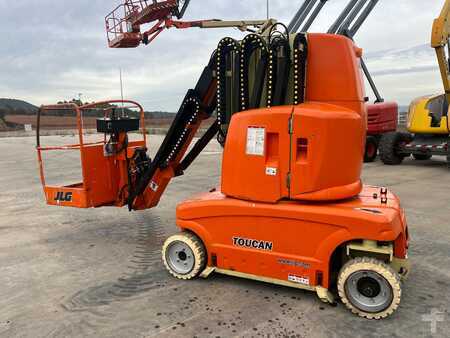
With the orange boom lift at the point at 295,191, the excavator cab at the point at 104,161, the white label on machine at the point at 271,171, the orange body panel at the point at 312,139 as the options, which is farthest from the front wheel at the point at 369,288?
the excavator cab at the point at 104,161

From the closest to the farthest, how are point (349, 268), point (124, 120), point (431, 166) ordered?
point (349, 268)
point (124, 120)
point (431, 166)

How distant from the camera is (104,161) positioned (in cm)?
531

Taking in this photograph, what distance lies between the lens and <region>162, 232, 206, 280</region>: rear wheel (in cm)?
410

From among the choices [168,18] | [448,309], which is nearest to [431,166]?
[448,309]

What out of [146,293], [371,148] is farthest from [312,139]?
[371,148]

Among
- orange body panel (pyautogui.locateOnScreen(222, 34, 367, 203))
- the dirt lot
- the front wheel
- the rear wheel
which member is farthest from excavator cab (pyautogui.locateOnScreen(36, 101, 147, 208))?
the front wheel

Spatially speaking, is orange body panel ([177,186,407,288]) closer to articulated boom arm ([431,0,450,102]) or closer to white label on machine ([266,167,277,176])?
white label on machine ([266,167,277,176])

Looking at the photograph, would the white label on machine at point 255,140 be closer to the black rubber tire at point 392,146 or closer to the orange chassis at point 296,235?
the orange chassis at point 296,235

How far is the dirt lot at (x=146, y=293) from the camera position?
321 cm

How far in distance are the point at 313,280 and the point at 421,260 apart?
1.76 m

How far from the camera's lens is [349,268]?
3.42 metres

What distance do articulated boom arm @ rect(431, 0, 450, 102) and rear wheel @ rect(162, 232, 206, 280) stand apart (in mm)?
9869

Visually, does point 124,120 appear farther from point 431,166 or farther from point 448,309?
point 431,166

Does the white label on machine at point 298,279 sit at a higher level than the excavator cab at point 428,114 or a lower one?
lower
